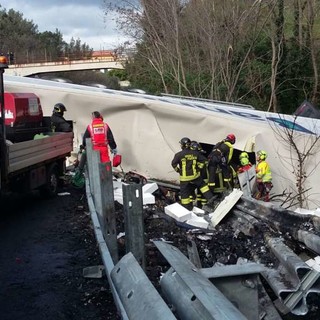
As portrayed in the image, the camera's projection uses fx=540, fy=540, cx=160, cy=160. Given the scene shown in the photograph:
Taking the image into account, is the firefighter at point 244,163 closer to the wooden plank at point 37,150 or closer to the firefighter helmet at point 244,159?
the firefighter helmet at point 244,159

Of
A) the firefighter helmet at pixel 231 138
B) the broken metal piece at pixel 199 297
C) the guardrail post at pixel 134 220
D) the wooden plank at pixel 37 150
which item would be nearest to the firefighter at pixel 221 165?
the firefighter helmet at pixel 231 138

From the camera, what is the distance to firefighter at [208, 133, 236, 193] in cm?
1117

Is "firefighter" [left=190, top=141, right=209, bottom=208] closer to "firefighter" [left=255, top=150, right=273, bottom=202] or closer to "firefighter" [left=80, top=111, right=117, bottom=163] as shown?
"firefighter" [left=255, top=150, right=273, bottom=202]

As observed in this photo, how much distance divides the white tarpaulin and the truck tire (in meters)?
2.37

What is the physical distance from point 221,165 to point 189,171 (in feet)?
2.56

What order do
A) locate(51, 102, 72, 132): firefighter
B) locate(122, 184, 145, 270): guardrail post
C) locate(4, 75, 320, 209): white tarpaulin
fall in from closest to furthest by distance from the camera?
locate(122, 184, 145, 270): guardrail post
locate(4, 75, 320, 209): white tarpaulin
locate(51, 102, 72, 132): firefighter

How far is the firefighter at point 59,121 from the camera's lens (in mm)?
12930

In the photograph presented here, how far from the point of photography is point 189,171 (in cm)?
1099

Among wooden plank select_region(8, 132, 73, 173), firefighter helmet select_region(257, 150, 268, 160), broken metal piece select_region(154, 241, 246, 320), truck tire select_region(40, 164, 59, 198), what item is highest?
broken metal piece select_region(154, 241, 246, 320)

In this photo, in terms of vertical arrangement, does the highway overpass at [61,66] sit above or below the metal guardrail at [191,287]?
above

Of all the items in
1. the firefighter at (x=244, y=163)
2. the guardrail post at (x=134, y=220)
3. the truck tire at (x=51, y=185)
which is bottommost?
the truck tire at (x=51, y=185)

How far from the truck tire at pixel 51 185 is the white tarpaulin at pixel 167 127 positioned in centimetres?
237

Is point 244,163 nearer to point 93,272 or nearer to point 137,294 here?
point 93,272

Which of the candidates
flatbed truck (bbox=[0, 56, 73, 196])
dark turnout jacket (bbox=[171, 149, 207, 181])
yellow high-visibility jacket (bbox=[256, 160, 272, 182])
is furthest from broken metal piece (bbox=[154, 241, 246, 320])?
yellow high-visibility jacket (bbox=[256, 160, 272, 182])
